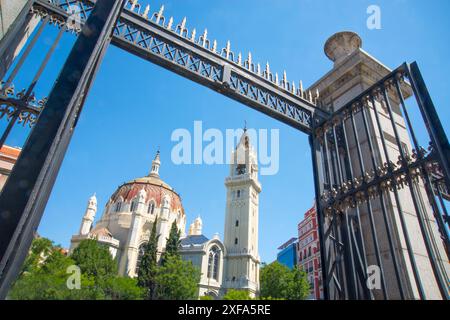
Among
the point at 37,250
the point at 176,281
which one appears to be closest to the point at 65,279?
the point at 37,250

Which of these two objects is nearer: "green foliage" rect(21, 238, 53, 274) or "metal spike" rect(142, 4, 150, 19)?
"metal spike" rect(142, 4, 150, 19)

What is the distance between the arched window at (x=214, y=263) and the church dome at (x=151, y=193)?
12477mm

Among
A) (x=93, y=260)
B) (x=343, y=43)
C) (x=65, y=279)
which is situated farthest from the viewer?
(x=93, y=260)

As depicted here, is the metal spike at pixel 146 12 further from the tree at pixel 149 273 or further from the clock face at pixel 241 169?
the clock face at pixel 241 169

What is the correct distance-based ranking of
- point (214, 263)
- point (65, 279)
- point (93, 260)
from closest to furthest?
point (65, 279)
point (93, 260)
point (214, 263)

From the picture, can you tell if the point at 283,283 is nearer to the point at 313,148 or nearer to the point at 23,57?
the point at 313,148

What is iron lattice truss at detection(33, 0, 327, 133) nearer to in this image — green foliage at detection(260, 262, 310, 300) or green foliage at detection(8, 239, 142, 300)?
green foliage at detection(8, 239, 142, 300)

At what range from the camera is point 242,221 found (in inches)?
1993

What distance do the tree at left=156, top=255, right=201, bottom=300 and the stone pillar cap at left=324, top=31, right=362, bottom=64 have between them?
33252 millimetres

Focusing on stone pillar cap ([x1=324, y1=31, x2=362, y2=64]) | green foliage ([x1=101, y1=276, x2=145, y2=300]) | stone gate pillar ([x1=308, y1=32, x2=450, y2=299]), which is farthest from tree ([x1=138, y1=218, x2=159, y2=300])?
stone pillar cap ([x1=324, y1=31, x2=362, y2=64])

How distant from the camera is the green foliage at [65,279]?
2422 cm

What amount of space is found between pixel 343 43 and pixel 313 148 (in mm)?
3653

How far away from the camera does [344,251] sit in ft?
17.0

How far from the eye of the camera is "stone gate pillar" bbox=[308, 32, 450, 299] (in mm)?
4590
